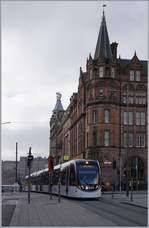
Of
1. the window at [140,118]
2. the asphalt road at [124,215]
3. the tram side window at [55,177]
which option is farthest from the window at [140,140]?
the asphalt road at [124,215]

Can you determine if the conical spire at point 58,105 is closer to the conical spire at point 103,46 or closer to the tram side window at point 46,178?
the conical spire at point 103,46

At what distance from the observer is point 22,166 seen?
151000 millimetres

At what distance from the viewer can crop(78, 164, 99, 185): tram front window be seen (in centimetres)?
3900

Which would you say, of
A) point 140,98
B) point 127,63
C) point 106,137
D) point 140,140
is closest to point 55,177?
point 106,137

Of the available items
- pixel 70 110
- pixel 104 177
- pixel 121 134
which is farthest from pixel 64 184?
pixel 70 110

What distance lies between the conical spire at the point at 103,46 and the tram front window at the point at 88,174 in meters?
49.8

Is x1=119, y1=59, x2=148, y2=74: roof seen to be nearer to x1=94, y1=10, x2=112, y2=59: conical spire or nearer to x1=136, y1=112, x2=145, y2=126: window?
x1=94, y1=10, x2=112, y2=59: conical spire

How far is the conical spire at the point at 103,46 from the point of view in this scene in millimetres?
88000

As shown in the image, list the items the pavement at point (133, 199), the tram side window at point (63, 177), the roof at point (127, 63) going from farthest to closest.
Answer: the roof at point (127, 63), the tram side window at point (63, 177), the pavement at point (133, 199)

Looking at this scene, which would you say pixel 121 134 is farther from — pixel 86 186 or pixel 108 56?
pixel 86 186

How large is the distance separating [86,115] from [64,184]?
49.1m

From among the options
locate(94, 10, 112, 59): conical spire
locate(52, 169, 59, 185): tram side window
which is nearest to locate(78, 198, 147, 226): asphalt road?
locate(52, 169, 59, 185): tram side window

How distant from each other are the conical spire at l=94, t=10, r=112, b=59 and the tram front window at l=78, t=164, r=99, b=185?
49.8 metres

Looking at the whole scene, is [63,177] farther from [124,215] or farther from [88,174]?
[124,215]
